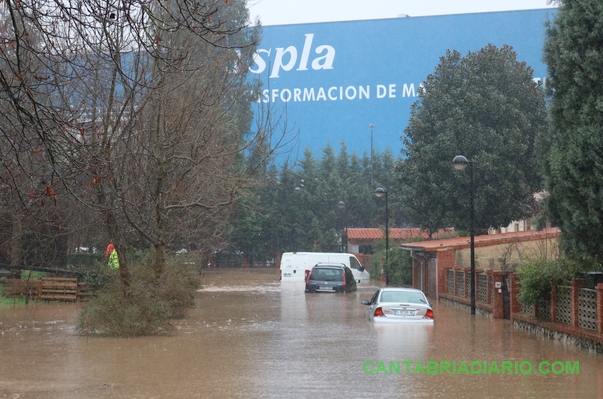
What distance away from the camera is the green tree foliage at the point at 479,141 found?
40.2 metres

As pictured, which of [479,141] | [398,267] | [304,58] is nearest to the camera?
[479,141]

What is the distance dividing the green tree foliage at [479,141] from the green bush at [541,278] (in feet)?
64.9

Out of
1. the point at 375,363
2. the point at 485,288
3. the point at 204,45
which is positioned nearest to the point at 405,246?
the point at 485,288

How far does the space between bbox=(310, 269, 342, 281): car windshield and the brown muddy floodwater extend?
1423cm

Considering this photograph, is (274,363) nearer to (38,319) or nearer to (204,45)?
(38,319)

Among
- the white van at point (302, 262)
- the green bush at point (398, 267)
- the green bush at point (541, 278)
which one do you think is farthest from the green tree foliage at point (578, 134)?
the white van at point (302, 262)

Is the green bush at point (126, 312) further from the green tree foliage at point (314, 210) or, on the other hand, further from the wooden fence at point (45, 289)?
the green tree foliage at point (314, 210)

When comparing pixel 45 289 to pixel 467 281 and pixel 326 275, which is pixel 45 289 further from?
pixel 467 281

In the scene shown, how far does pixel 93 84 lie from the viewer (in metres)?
22.1

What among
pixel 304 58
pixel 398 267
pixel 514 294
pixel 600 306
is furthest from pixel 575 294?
pixel 304 58

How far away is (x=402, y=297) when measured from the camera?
787 inches

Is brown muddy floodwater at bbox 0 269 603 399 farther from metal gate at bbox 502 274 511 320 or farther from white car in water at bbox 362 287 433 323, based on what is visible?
metal gate at bbox 502 274 511 320

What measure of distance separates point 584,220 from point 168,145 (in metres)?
10.0

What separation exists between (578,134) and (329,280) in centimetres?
2197
